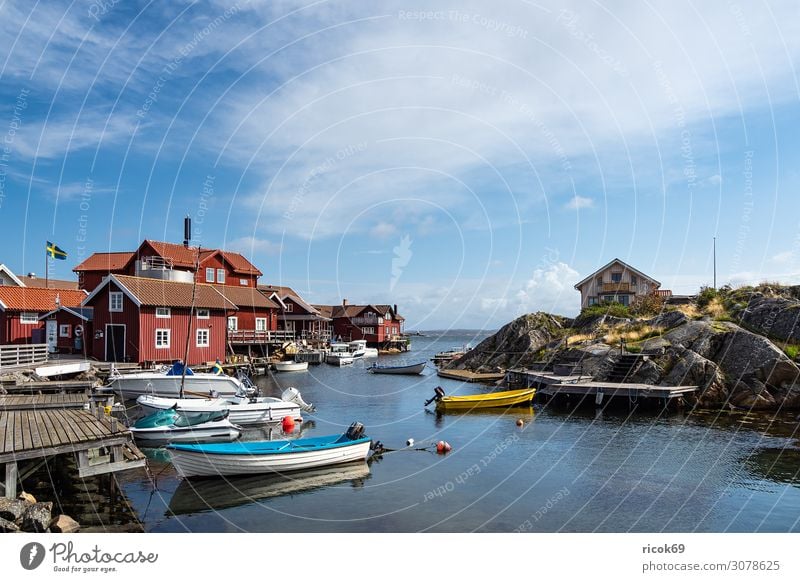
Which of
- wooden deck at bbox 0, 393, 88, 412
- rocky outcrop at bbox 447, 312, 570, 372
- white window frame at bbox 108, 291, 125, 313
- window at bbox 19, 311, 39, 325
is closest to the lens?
wooden deck at bbox 0, 393, 88, 412

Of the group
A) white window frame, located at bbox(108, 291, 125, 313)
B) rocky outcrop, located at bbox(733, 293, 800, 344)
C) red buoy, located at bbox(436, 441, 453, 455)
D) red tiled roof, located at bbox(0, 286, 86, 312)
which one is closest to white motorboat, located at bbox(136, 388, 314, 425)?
red buoy, located at bbox(436, 441, 453, 455)

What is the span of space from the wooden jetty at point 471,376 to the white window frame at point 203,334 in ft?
77.5

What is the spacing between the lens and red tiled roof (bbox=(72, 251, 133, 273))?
225ft

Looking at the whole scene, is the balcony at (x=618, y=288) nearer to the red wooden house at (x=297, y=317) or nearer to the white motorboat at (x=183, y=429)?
the red wooden house at (x=297, y=317)

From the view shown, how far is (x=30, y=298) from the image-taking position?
50.6 meters

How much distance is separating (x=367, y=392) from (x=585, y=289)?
124 ft

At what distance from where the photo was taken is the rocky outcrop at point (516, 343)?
5809 centimetres

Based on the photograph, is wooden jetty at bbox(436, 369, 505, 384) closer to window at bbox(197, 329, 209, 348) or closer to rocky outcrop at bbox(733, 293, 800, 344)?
rocky outcrop at bbox(733, 293, 800, 344)

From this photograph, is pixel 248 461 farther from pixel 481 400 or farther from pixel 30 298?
pixel 30 298

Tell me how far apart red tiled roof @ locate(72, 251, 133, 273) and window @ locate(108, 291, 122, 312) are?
24.5 m

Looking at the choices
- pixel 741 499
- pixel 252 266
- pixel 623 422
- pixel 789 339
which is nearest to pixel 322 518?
pixel 741 499

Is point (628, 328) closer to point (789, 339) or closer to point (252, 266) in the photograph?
point (789, 339)

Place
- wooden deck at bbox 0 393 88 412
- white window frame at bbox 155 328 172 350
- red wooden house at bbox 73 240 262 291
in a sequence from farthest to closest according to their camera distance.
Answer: red wooden house at bbox 73 240 262 291
white window frame at bbox 155 328 172 350
wooden deck at bbox 0 393 88 412

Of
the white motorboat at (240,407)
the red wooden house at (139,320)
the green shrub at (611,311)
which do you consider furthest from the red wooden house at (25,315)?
the green shrub at (611,311)
